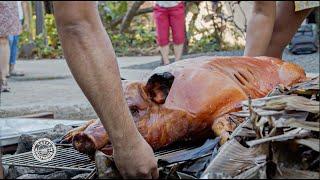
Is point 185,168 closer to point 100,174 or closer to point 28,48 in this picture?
point 100,174

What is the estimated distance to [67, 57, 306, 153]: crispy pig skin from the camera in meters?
2.71

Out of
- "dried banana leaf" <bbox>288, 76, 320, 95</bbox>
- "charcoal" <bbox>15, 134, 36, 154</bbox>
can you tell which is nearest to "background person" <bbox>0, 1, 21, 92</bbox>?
"charcoal" <bbox>15, 134, 36, 154</bbox>

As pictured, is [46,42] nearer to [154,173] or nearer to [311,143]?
[154,173]

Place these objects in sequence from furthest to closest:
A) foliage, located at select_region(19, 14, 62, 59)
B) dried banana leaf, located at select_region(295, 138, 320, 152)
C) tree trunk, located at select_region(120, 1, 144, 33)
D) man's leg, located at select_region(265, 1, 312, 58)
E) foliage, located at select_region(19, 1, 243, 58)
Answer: tree trunk, located at select_region(120, 1, 144, 33) → foliage, located at select_region(19, 14, 62, 59) → foliage, located at select_region(19, 1, 243, 58) → man's leg, located at select_region(265, 1, 312, 58) → dried banana leaf, located at select_region(295, 138, 320, 152)

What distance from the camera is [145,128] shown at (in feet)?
8.93

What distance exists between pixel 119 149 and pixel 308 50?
8354mm

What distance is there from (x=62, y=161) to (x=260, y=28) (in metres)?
2.17

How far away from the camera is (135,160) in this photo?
6.91 ft

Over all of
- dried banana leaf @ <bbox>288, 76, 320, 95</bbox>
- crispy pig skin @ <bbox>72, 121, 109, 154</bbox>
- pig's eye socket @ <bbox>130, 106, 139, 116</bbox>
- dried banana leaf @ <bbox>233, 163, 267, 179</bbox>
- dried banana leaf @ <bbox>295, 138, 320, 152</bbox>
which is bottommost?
crispy pig skin @ <bbox>72, 121, 109, 154</bbox>

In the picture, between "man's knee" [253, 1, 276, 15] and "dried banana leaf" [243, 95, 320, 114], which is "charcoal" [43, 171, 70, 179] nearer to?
"dried banana leaf" [243, 95, 320, 114]

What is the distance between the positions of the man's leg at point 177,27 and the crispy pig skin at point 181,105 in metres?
6.61

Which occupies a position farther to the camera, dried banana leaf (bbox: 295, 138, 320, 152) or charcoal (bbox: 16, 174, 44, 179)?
charcoal (bbox: 16, 174, 44, 179)

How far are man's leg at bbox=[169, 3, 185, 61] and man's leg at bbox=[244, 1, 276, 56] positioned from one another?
16.6 ft

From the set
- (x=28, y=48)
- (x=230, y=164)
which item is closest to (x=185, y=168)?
(x=230, y=164)
